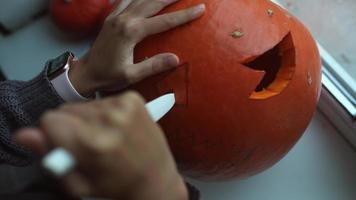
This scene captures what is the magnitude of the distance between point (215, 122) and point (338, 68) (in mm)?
372

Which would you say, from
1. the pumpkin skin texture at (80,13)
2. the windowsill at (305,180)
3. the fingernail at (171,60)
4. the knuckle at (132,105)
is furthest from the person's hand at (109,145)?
the pumpkin skin texture at (80,13)

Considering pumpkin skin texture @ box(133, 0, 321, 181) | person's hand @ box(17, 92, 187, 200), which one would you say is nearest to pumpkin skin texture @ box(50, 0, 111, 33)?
pumpkin skin texture @ box(133, 0, 321, 181)

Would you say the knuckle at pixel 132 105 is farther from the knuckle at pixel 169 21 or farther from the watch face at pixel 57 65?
the watch face at pixel 57 65

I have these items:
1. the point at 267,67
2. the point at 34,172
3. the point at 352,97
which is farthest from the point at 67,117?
the point at 352,97

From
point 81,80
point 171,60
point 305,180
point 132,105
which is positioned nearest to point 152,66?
point 171,60

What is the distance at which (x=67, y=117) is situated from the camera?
29cm

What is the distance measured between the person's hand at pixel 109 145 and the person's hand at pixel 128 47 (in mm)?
254

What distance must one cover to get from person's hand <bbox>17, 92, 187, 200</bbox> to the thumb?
24cm

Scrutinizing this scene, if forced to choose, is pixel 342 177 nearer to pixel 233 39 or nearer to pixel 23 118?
pixel 233 39

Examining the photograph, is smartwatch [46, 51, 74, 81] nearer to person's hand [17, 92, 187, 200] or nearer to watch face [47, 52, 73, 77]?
watch face [47, 52, 73, 77]

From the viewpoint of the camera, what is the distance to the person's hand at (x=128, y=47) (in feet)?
1.90

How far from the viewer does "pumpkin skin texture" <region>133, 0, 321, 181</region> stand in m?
0.58

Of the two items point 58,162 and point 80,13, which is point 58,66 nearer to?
point 80,13

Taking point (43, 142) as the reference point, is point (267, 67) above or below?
below
